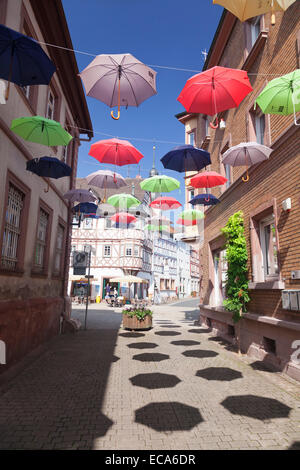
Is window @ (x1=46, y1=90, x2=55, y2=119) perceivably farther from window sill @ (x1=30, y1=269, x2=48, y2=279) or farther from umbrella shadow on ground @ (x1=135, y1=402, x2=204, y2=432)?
umbrella shadow on ground @ (x1=135, y1=402, x2=204, y2=432)

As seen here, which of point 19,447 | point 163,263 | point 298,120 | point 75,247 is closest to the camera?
point 19,447

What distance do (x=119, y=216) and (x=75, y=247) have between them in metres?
19.8

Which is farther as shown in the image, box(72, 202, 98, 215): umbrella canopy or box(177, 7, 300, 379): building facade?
box(72, 202, 98, 215): umbrella canopy

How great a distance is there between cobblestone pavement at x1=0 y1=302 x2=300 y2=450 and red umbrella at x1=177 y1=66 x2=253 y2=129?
5043 millimetres

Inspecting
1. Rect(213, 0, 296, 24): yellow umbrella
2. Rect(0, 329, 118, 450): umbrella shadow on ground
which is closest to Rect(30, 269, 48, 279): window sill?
Rect(0, 329, 118, 450): umbrella shadow on ground

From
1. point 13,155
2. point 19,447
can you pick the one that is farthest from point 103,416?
point 13,155

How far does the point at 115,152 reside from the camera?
8.99 m

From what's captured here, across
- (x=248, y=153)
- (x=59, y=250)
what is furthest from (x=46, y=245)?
(x=248, y=153)

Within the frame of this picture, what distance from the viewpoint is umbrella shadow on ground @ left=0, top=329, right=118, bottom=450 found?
370 centimetres

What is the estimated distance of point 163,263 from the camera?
4897cm

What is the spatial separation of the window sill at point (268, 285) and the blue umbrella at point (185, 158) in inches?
149

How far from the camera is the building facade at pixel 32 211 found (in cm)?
657

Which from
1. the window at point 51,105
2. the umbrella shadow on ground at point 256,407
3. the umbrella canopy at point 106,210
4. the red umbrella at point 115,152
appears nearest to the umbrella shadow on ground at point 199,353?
the umbrella shadow on ground at point 256,407

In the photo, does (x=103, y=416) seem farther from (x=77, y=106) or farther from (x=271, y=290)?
(x=77, y=106)
